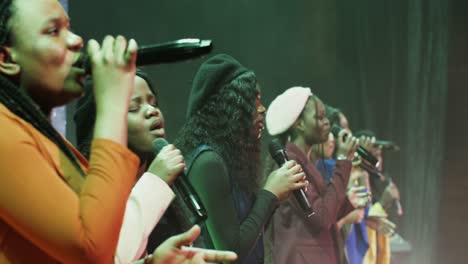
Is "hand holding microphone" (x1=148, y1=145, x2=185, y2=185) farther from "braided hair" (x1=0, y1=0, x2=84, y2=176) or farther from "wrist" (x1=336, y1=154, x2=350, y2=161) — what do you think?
"wrist" (x1=336, y1=154, x2=350, y2=161)

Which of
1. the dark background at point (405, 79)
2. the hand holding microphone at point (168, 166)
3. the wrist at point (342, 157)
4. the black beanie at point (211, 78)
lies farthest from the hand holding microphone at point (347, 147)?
the dark background at point (405, 79)

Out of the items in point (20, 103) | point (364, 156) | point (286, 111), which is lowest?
point (364, 156)

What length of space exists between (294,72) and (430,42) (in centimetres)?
213

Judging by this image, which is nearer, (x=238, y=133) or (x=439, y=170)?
(x=238, y=133)

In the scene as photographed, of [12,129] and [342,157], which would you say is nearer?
[12,129]

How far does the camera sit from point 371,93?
24.0 ft

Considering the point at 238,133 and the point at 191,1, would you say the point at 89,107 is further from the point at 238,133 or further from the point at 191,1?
the point at 191,1

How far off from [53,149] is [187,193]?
3.00 ft

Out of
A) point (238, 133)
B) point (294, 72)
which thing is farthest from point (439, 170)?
point (238, 133)

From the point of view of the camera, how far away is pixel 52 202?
112 centimetres

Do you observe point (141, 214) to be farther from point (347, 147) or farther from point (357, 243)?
point (357, 243)

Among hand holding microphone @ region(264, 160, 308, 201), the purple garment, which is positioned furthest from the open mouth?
the purple garment

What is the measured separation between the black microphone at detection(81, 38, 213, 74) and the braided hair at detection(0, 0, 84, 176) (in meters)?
0.12

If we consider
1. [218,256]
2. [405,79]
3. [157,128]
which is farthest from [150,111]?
[405,79]
